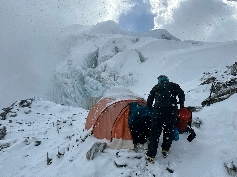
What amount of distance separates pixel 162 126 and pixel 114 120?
1.21 m

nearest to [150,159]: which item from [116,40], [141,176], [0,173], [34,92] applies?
[141,176]

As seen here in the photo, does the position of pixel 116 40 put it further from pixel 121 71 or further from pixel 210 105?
pixel 210 105

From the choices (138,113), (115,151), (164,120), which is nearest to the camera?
(164,120)

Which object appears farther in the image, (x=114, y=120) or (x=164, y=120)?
(x=114, y=120)

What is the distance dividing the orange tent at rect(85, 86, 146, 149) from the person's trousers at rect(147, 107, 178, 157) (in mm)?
584

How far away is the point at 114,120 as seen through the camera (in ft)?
14.9

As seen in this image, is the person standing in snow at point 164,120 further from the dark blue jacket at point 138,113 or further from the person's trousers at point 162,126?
the dark blue jacket at point 138,113

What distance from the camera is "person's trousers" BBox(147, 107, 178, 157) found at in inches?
147

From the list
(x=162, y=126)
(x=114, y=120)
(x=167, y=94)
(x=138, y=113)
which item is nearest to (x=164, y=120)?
(x=162, y=126)

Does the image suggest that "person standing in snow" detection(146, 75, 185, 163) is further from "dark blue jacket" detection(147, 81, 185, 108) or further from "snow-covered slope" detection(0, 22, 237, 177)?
"snow-covered slope" detection(0, 22, 237, 177)

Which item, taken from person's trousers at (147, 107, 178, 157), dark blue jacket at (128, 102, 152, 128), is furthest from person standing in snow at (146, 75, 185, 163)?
dark blue jacket at (128, 102, 152, 128)

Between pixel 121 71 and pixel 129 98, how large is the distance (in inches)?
796

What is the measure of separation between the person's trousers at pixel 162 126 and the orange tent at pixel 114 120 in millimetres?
584

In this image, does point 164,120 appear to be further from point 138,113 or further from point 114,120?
point 114,120
